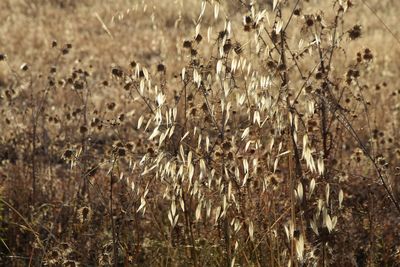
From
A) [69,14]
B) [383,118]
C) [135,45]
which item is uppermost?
[69,14]

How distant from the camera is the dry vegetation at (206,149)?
2.16 metres

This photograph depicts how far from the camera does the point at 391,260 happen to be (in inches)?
135

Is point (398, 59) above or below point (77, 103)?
above

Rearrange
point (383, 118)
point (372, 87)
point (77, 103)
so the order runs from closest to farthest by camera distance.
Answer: point (383, 118) → point (77, 103) → point (372, 87)

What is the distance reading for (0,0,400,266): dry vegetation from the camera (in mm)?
2162

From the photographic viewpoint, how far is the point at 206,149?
2.50 m

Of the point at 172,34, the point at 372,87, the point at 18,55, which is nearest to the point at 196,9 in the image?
the point at 172,34

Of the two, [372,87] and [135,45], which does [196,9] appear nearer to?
[135,45]

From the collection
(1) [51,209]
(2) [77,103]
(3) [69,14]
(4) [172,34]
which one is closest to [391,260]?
(1) [51,209]

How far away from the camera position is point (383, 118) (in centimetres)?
650

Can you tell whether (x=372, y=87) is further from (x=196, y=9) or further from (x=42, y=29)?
(x=196, y=9)

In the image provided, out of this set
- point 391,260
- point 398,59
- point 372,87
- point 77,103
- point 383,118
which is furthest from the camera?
point 398,59

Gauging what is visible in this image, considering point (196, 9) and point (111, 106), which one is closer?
point (111, 106)

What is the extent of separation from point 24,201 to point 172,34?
7764mm
